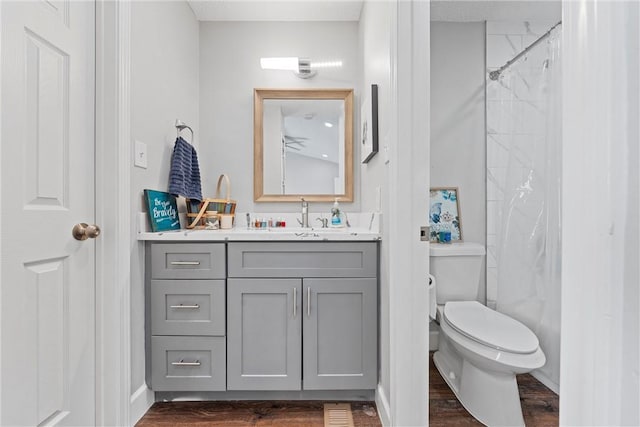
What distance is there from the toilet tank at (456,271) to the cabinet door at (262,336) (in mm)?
917

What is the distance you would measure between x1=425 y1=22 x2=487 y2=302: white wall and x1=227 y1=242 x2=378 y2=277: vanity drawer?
992mm

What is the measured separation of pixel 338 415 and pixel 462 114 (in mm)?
1972

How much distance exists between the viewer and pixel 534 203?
186cm

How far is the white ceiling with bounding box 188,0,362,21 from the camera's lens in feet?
6.99

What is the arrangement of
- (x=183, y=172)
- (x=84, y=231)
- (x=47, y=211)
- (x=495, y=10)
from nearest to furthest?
1. (x=47, y=211)
2. (x=84, y=231)
3. (x=183, y=172)
4. (x=495, y=10)

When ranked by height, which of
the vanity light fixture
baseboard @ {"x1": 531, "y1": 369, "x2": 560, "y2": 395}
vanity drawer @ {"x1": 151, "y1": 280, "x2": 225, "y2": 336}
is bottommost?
baseboard @ {"x1": 531, "y1": 369, "x2": 560, "y2": 395}

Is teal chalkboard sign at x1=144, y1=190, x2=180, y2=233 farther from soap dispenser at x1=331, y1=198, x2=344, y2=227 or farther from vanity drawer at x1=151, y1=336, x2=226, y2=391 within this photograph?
soap dispenser at x1=331, y1=198, x2=344, y2=227

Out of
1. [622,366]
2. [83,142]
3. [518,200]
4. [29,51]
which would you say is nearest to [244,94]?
[83,142]

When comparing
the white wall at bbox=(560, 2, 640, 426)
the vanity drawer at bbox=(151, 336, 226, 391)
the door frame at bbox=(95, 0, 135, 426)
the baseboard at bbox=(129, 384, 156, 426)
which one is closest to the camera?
the white wall at bbox=(560, 2, 640, 426)

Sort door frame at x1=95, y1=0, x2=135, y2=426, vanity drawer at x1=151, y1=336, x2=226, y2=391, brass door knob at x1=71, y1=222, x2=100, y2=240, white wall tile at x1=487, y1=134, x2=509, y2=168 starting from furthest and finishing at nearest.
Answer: white wall tile at x1=487, y1=134, x2=509, y2=168, vanity drawer at x1=151, y1=336, x2=226, y2=391, door frame at x1=95, y1=0, x2=135, y2=426, brass door knob at x1=71, y1=222, x2=100, y2=240

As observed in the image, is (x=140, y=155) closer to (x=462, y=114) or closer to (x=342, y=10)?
(x=342, y=10)

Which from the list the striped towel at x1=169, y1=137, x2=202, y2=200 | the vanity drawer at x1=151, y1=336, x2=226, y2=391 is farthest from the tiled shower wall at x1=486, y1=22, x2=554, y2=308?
the striped towel at x1=169, y1=137, x2=202, y2=200

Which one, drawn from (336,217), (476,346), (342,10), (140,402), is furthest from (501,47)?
(140,402)

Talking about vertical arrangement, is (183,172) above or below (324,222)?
above
